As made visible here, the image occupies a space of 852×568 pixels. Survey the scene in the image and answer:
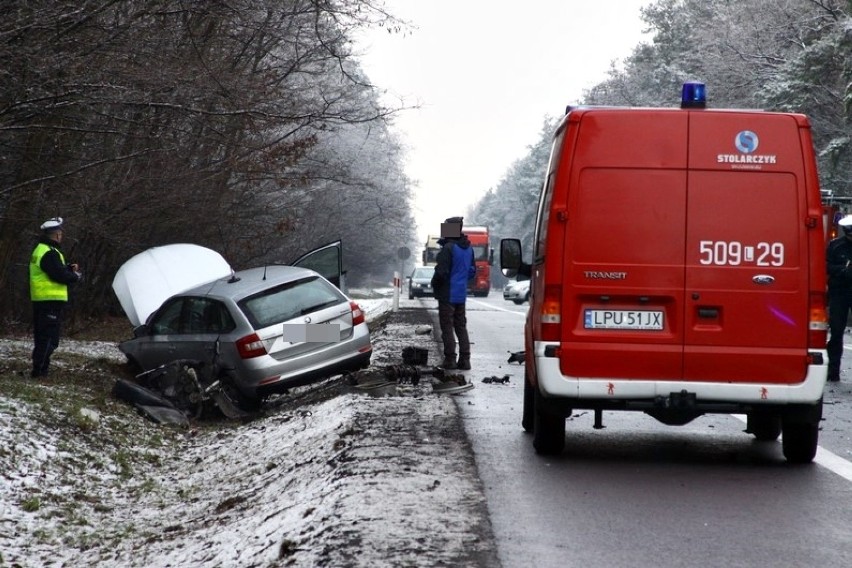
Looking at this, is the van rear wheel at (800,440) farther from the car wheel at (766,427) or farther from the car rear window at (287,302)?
the car rear window at (287,302)

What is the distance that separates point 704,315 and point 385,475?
7.67 feet

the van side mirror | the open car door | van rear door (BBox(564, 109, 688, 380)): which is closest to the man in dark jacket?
the open car door

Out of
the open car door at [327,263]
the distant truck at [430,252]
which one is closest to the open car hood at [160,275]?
the open car door at [327,263]

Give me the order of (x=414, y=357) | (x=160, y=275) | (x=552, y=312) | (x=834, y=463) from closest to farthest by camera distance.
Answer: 1. (x=552, y=312)
2. (x=834, y=463)
3. (x=414, y=357)
4. (x=160, y=275)

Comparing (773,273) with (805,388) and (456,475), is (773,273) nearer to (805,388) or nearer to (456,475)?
(805,388)

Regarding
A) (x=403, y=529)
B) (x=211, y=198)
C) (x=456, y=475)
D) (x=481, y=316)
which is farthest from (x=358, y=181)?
(x=403, y=529)

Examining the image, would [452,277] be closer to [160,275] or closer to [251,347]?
[251,347]

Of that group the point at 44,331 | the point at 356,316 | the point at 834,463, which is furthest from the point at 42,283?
the point at 834,463

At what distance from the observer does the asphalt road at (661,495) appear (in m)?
6.21

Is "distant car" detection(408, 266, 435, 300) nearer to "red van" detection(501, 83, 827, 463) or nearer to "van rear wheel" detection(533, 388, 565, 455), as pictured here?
"van rear wheel" detection(533, 388, 565, 455)

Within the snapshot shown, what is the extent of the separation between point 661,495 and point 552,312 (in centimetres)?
142

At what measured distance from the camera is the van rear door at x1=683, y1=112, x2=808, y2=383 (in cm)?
842

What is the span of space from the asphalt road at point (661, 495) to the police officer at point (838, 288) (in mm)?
3381

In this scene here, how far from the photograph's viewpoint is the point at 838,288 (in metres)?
15.3
